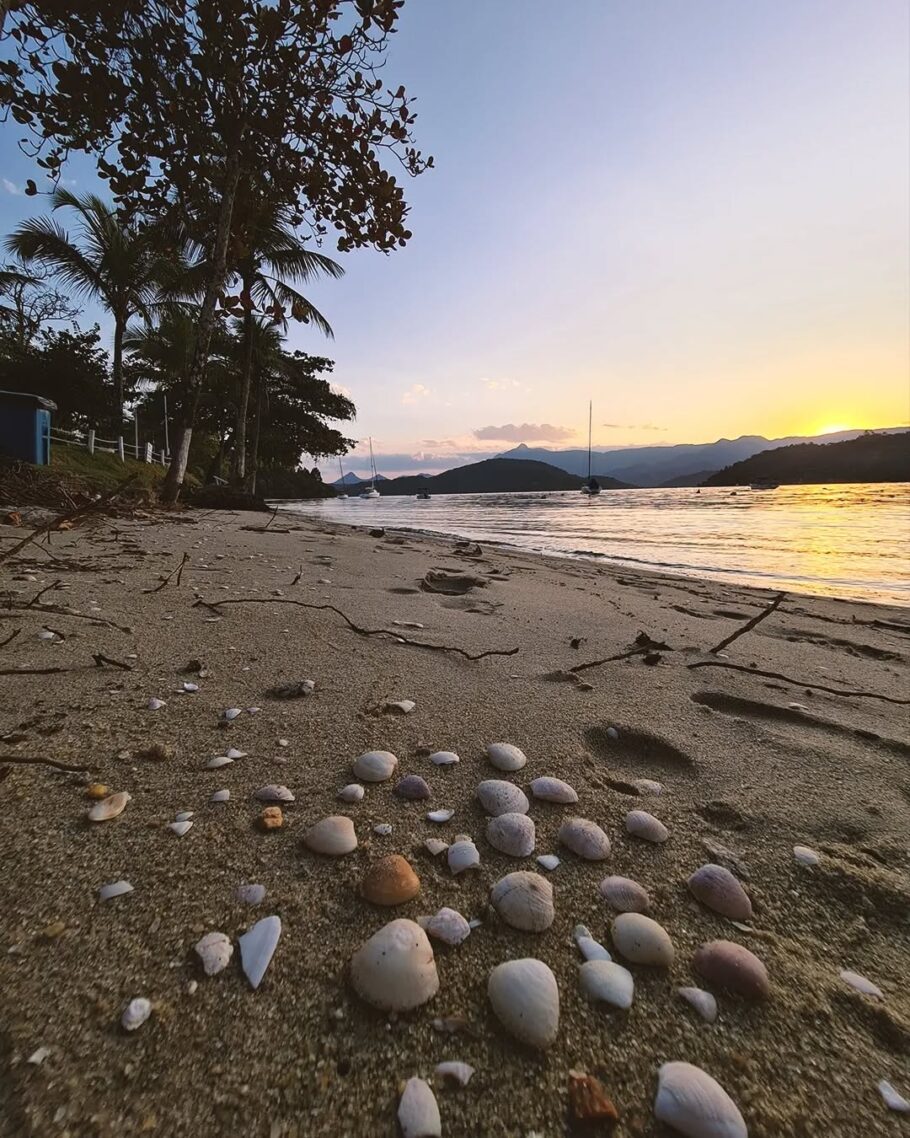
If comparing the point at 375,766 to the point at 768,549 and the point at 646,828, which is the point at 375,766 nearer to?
the point at 646,828

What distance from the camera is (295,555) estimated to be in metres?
5.36

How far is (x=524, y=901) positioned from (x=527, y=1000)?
22cm

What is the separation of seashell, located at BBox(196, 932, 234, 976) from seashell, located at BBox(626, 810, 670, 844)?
936 millimetres

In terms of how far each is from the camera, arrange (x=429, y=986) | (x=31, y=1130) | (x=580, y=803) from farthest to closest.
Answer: (x=580, y=803) → (x=429, y=986) → (x=31, y=1130)

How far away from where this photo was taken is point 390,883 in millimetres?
1071

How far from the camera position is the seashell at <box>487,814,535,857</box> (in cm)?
124

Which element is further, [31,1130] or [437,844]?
[437,844]

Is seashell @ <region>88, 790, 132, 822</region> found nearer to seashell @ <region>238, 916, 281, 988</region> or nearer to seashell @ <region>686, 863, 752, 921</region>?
seashell @ <region>238, 916, 281, 988</region>

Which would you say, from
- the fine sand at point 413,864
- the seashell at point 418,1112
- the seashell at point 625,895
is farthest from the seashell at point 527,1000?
the seashell at point 625,895

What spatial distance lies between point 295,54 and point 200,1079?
28.0ft

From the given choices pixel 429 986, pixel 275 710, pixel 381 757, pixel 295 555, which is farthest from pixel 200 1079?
pixel 295 555

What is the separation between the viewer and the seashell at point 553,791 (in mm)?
1435

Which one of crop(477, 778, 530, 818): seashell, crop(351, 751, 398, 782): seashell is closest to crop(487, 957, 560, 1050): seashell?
crop(477, 778, 530, 818): seashell

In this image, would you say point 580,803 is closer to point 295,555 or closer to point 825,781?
point 825,781
